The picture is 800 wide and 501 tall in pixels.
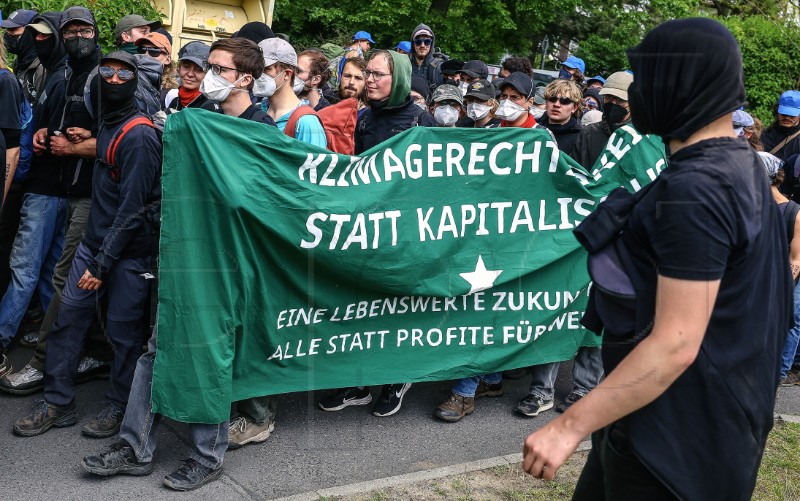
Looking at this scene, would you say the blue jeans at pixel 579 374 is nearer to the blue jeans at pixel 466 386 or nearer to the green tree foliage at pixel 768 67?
the blue jeans at pixel 466 386


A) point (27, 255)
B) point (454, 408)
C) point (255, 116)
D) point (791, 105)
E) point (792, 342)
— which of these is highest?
point (255, 116)

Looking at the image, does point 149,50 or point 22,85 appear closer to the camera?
point 22,85

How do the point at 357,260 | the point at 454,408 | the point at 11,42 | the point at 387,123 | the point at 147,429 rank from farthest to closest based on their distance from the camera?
the point at 11,42 → the point at 387,123 → the point at 454,408 → the point at 357,260 → the point at 147,429

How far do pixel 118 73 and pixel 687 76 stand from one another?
3.58 meters

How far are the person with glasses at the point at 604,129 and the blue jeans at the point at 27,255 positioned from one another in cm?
354

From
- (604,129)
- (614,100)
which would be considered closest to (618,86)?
(614,100)

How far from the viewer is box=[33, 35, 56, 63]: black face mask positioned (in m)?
6.03

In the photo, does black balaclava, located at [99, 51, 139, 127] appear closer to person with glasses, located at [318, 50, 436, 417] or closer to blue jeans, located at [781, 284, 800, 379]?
person with glasses, located at [318, 50, 436, 417]

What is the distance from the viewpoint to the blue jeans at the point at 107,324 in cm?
471

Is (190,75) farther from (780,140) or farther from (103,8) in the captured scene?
(780,140)

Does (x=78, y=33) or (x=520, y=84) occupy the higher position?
(x=78, y=33)

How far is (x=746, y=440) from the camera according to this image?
7.00ft

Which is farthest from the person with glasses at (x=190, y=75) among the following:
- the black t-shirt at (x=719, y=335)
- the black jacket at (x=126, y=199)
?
the black t-shirt at (x=719, y=335)

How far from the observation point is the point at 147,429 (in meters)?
4.32
